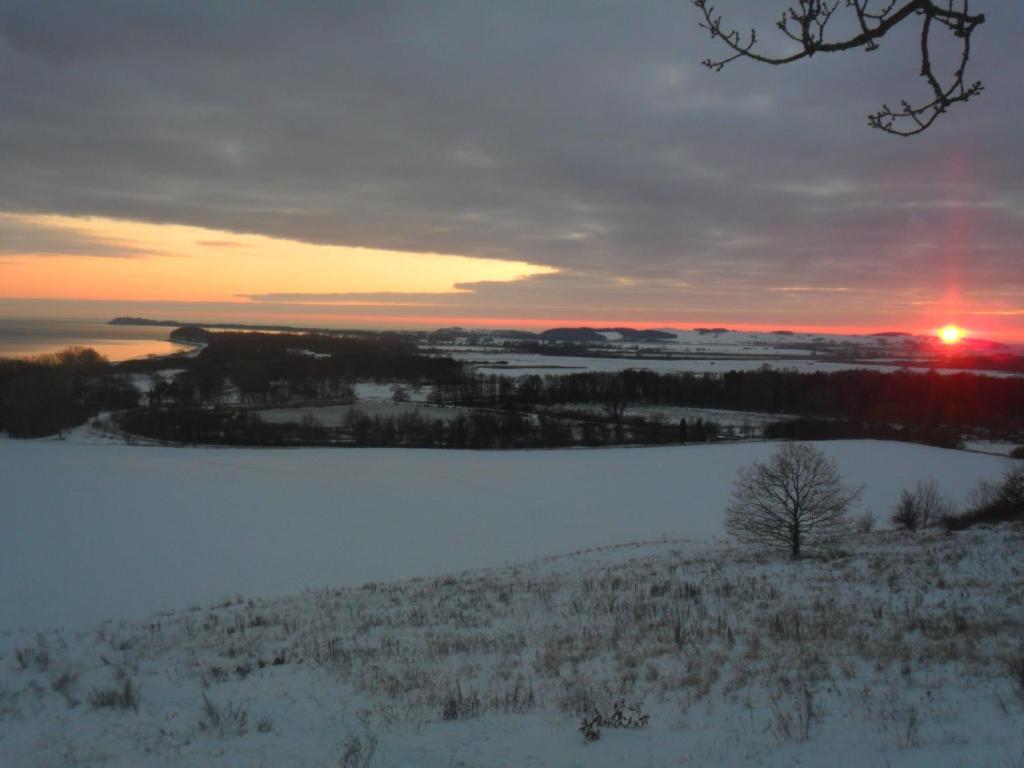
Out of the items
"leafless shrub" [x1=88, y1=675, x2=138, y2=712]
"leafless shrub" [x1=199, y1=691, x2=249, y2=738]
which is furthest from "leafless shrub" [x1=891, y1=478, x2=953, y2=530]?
"leafless shrub" [x1=88, y1=675, x2=138, y2=712]

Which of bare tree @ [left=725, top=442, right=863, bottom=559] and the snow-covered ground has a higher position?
bare tree @ [left=725, top=442, right=863, bottom=559]

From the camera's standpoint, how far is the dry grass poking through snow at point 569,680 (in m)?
4.59

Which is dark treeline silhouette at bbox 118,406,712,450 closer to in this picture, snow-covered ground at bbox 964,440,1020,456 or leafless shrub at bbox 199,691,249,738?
snow-covered ground at bbox 964,440,1020,456

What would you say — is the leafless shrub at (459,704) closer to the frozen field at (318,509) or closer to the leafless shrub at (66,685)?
the leafless shrub at (66,685)

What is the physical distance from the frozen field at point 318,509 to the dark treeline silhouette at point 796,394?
27040mm

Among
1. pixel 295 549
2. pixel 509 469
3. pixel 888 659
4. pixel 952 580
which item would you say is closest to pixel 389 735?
pixel 888 659

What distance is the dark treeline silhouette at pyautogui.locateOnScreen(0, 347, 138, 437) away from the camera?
196ft

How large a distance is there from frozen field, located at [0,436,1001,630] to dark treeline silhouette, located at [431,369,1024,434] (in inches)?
1065

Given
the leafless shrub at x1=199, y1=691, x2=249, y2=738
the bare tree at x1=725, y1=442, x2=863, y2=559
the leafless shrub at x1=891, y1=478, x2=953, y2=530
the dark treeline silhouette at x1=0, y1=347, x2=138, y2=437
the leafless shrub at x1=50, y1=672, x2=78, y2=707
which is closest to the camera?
the leafless shrub at x1=199, y1=691, x2=249, y2=738

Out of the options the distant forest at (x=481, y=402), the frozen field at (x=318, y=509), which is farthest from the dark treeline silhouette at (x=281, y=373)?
the frozen field at (x=318, y=509)

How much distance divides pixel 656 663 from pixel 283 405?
85180 mm

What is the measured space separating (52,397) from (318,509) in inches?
1656

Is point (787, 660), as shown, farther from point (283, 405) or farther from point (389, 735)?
point (283, 405)

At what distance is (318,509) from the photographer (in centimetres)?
3506
